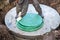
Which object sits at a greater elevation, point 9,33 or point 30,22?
point 30,22

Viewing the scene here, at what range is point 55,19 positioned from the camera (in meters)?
2.06

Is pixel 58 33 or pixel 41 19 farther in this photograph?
pixel 58 33

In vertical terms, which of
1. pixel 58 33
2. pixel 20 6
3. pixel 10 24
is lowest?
pixel 58 33

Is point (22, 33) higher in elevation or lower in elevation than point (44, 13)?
A: lower

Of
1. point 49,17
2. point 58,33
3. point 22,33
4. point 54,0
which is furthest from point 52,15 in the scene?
point 54,0

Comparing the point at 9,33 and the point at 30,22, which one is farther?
the point at 9,33

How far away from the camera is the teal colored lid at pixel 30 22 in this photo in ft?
6.30

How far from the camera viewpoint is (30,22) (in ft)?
6.45

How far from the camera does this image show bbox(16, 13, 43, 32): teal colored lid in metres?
1.92

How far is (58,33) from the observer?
7.45 feet

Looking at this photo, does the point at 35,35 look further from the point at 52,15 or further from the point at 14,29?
the point at 52,15

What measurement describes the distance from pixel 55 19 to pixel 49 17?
2.7 inches

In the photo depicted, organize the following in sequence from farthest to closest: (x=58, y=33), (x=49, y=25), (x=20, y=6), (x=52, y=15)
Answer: (x=58, y=33)
(x=52, y=15)
(x=49, y=25)
(x=20, y=6)

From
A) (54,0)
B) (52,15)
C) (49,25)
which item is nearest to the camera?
(49,25)
